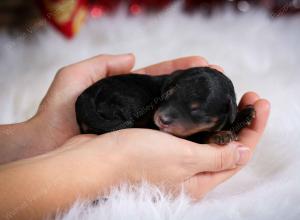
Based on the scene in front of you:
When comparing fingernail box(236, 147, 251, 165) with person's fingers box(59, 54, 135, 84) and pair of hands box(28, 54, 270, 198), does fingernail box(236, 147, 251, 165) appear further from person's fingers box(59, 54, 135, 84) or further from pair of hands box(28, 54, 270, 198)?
person's fingers box(59, 54, 135, 84)

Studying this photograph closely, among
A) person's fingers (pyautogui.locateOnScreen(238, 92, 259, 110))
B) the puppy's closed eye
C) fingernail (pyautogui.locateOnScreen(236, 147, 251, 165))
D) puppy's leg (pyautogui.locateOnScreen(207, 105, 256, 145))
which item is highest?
the puppy's closed eye

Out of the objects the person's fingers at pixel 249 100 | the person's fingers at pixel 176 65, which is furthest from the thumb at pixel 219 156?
the person's fingers at pixel 176 65

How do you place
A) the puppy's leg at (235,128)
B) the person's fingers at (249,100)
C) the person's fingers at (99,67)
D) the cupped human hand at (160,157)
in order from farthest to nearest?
the person's fingers at (99,67) → the person's fingers at (249,100) → the puppy's leg at (235,128) → the cupped human hand at (160,157)

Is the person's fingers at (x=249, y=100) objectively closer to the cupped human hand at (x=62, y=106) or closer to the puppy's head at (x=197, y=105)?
the puppy's head at (x=197, y=105)

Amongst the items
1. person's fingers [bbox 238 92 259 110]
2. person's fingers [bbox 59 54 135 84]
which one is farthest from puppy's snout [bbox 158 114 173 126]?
person's fingers [bbox 59 54 135 84]

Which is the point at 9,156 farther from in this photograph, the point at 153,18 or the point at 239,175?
the point at 153,18

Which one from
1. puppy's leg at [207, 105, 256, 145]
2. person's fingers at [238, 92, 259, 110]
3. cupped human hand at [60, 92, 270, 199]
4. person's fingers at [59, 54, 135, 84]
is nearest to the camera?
cupped human hand at [60, 92, 270, 199]
